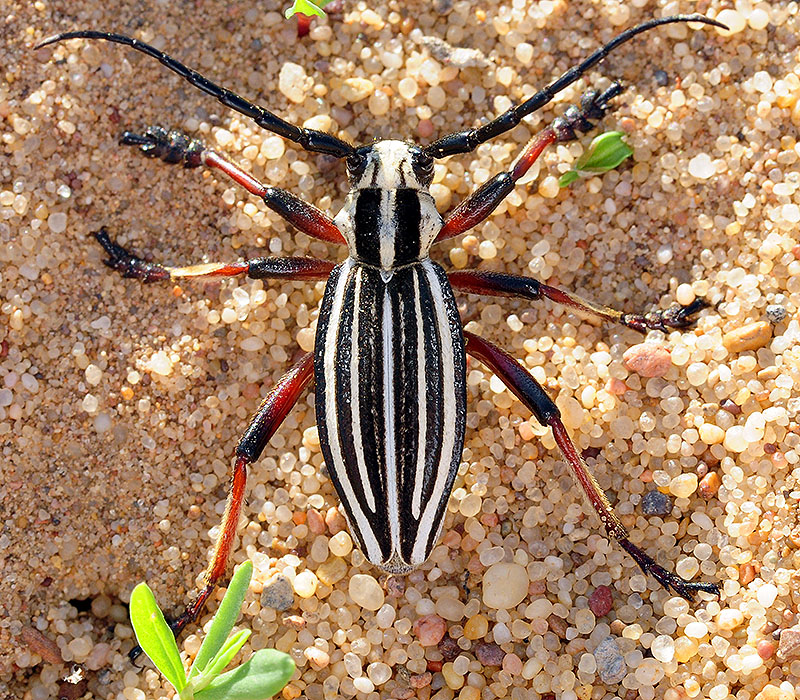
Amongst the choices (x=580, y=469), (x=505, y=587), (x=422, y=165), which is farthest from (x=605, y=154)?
(x=505, y=587)

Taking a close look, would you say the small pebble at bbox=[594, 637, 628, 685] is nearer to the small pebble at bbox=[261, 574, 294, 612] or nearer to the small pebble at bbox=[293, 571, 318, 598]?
the small pebble at bbox=[293, 571, 318, 598]

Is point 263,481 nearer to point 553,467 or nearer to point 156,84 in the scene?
point 553,467

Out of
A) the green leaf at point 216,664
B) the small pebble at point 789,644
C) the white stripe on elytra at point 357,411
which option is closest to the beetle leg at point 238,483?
the white stripe on elytra at point 357,411

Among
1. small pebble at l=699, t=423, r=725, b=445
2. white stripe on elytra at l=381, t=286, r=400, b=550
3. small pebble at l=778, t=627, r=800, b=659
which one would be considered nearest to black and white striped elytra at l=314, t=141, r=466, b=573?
white stripe on elytra at l=381, t=286, r=400, b=550

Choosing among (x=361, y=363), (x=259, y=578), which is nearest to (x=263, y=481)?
(x=259, y=578)

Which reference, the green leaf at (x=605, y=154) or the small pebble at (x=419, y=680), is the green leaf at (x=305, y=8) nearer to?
the green leaf at (x=605, y=154)
